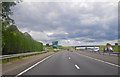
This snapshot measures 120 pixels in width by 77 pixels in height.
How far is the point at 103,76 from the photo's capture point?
7.11 meters

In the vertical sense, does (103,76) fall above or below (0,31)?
below

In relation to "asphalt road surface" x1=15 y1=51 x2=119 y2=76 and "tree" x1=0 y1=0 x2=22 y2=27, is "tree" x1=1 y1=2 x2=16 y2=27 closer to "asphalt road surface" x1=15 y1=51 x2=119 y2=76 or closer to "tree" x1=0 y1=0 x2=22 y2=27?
"tree" x1=0 y1=0 x2=22 y2=27

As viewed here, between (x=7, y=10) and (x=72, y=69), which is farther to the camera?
(x=7, y=10)

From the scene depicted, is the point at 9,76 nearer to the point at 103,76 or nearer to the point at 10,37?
the point at 103,76

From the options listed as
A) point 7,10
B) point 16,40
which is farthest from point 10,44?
point 7,10

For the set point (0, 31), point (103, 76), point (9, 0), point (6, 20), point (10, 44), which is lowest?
point (103, 76)

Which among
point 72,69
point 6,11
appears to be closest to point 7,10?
point 6,11

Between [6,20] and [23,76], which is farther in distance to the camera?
[6,20]

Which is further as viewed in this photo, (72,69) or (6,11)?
(6,11)

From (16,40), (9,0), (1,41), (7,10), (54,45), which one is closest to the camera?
(1,41)

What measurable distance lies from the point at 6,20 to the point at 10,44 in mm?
10615

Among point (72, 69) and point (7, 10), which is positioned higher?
point (7, 10)

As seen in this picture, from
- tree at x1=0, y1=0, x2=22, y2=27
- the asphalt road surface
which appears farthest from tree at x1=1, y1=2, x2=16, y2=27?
the asphalt road surface

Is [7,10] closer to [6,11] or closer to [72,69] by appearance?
[6,11]
